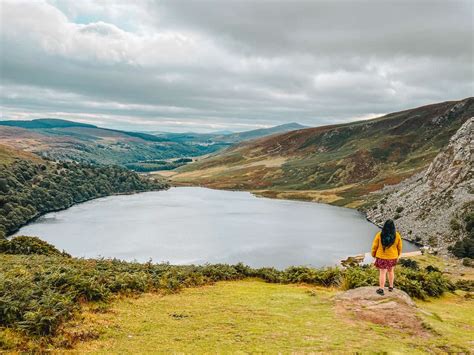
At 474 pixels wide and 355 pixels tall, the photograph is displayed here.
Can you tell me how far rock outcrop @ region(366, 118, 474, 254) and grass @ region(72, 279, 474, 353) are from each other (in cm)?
8545

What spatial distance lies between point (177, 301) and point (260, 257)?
76.5 m

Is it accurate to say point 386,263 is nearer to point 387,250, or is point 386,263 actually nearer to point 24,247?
point 387,250

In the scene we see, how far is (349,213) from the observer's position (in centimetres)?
17925

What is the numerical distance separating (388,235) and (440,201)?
374 ft

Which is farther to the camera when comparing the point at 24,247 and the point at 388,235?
the point at 24,247

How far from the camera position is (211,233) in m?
131

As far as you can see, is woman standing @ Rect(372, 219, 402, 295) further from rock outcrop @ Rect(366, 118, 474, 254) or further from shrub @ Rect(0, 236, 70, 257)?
rock outcrop @ Rect(366, 118, 474, 254)

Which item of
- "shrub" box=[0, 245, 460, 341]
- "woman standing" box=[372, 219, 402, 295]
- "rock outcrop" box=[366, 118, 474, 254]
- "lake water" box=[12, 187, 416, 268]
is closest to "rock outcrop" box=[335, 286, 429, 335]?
"woman standing" box=[372, 219, 402, 295]

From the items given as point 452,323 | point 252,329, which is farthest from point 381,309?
point 252,329

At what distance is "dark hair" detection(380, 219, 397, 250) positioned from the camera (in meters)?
22.3

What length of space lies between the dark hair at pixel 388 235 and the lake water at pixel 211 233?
233 ft

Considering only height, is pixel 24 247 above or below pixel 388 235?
below

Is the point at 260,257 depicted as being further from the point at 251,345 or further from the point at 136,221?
the point at 251,345

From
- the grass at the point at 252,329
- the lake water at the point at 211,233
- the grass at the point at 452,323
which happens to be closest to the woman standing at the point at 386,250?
the grass at the point at 452,323
